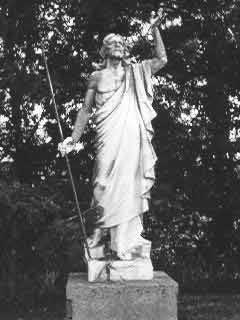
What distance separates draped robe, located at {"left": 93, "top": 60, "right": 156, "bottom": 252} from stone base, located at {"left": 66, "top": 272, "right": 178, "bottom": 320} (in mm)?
416

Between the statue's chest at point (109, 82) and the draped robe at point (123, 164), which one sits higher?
the statue's chest at point (109, 82)

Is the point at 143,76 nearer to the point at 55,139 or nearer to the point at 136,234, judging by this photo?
the point at 136,234

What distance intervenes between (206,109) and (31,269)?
4190mm

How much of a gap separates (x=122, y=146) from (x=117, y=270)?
99cm

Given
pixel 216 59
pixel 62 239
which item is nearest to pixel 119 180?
pixel 62 239

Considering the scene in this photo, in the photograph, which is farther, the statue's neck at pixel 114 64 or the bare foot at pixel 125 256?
the statue's neck at pixel 114 64

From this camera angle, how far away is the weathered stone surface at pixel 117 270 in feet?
17.9

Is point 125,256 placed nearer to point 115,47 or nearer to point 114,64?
point 114,64

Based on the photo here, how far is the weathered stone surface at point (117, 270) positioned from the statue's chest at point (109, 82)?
1.42 meters

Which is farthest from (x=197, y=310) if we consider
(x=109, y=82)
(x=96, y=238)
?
(x=109, y=82)

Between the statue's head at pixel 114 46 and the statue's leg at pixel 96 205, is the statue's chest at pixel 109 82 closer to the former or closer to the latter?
the statue's head at pixel 114 46

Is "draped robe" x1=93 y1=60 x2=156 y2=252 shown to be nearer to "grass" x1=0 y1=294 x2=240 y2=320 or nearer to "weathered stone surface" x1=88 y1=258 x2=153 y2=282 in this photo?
"weathered stone surface" x1=88 y1=258 x2=153 y2=282

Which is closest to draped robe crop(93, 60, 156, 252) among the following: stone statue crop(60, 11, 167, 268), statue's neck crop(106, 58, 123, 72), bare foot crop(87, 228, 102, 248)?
stone statue crop(60, 11, 167, 268)

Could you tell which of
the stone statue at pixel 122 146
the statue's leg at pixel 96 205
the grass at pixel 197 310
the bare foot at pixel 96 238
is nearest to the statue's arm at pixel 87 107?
the stone statue at pixel 122 146
